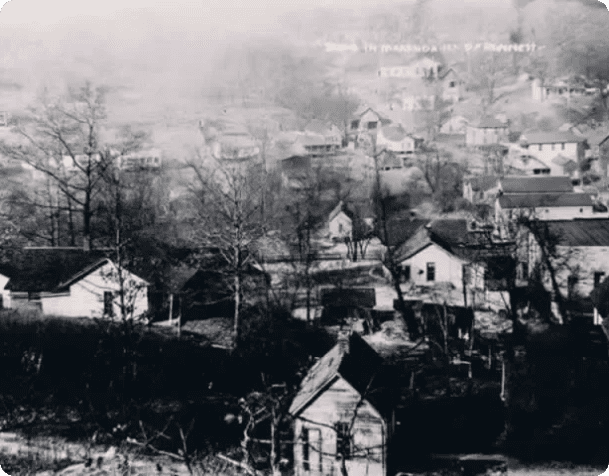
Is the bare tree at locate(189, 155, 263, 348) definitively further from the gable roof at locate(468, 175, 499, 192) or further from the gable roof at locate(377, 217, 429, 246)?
the gable roof at locate(468, 175, 499, 192)

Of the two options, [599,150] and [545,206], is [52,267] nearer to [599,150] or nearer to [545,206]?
[545,206]

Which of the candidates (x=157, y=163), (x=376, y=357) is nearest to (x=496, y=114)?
(x=376, y=357)

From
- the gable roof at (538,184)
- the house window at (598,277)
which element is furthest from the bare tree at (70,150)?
the house window at (598,277)

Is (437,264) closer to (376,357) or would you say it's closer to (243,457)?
(376,357)

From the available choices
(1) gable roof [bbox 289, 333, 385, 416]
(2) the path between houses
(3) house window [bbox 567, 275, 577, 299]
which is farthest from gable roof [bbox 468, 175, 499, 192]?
(2) the path between houses

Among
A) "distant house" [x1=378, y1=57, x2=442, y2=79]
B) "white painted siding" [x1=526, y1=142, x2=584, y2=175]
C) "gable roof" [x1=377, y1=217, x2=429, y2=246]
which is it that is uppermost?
"distant house" [x1=378, y1=57, x2=442, y2=79]
